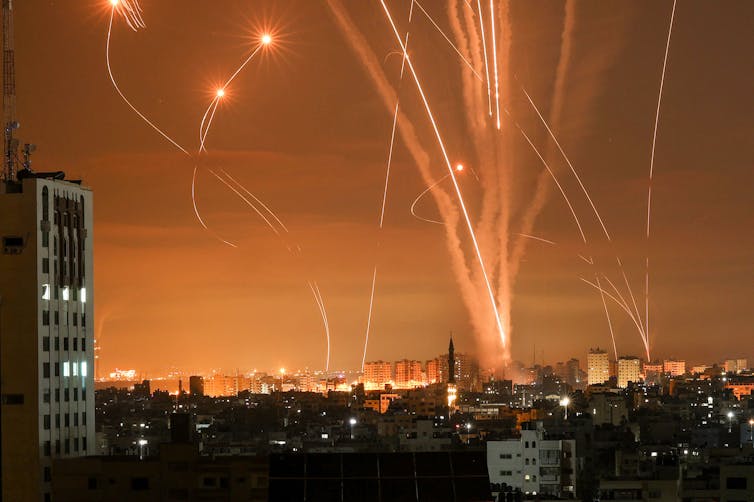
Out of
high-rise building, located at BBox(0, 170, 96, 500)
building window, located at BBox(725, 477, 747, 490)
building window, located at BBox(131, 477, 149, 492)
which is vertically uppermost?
high-rise building, located at BBox(0, 170, 96, 500)

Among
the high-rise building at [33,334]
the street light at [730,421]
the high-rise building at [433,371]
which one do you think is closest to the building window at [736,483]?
the high-rise building at [33,334]

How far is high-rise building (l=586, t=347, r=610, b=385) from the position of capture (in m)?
147

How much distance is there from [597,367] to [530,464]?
10684 centimetres

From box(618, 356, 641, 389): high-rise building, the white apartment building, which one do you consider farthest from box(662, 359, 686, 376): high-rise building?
the white apartment building

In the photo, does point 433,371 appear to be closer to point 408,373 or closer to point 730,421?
point 408,373

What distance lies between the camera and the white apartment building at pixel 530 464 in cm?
4219

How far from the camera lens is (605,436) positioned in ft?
200

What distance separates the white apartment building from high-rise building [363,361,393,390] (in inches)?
4177

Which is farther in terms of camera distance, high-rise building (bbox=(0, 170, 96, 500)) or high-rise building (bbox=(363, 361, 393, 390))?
high-rise building (bbox=(363, 361, 393, 390))

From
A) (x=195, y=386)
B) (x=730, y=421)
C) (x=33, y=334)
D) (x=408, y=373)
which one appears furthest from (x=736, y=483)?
(x=408, y=373)

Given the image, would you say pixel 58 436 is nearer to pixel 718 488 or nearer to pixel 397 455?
pixel 397 455

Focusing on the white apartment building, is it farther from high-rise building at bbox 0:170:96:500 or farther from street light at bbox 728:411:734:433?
street light at bbox 728:411:734:433

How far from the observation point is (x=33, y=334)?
23.9 metres

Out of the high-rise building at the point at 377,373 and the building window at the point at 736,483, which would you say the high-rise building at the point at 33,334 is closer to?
the building window at the point at 736,483
